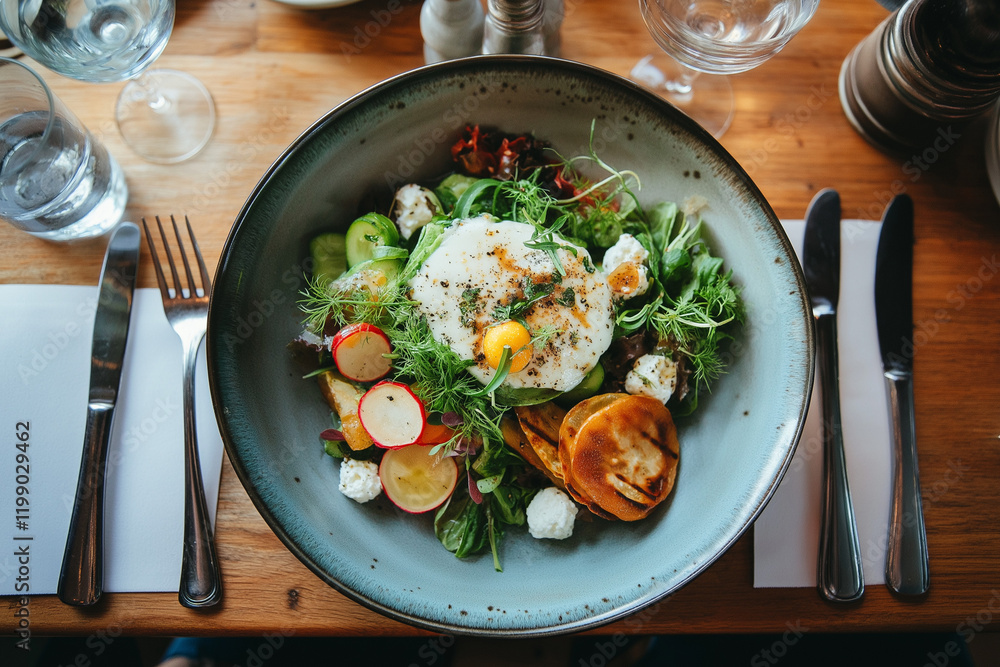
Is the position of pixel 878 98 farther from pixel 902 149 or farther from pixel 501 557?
pixel 501 557

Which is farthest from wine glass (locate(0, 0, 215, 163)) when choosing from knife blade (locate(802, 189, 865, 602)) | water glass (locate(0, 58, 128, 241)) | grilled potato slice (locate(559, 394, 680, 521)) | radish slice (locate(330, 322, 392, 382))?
knife blade (locate(802, 189, 865, 602))

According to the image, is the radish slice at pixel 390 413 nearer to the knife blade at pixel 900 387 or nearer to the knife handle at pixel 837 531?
the knife handle at pixel 837 531

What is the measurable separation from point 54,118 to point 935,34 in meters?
2.40

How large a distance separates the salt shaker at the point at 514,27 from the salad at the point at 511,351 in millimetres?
263

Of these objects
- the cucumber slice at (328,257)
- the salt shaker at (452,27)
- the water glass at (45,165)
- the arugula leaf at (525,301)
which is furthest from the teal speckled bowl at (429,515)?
the water glass at (45,165)

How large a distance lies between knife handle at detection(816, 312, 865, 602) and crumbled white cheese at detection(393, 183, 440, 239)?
1.25 metres

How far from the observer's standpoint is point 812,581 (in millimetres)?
1668

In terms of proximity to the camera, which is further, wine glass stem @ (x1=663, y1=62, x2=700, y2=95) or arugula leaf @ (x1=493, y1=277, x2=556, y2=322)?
wine glass stem @ (x1=663, y1=62, x2=700, y2=95)

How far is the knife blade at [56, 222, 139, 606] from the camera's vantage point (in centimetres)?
157

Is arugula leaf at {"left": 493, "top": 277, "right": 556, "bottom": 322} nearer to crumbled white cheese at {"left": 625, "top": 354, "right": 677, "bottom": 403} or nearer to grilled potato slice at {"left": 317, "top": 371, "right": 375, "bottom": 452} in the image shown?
crumbled white cheese at {"left": 625, "top": 354, "right": 677, "bottom": 403}

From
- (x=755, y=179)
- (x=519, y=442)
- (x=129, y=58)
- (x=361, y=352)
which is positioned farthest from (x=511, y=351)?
(x=129, y=58)

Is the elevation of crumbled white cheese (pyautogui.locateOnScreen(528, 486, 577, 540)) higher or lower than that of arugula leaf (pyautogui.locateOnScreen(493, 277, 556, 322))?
lower

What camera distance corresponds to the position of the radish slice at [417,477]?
1.57m

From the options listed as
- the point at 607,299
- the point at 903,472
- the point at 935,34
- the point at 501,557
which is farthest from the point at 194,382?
the point at 935,34
